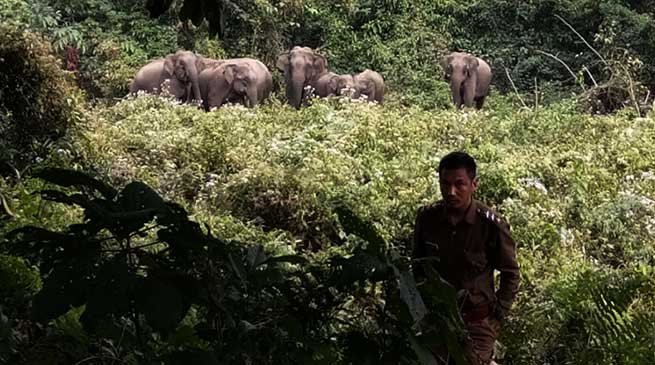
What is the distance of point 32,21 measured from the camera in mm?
11867

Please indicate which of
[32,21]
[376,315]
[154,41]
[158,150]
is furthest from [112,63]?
[376,315]

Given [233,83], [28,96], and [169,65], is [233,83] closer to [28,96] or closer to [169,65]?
[169,65]

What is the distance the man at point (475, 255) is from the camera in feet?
11.1

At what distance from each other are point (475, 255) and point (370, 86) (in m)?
11.7

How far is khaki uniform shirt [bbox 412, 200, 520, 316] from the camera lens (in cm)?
339

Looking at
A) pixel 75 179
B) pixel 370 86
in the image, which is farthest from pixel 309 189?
pixel 370 86

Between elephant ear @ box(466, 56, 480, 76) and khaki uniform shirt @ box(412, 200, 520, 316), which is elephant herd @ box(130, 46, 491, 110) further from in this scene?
khaki uniform shirt @ box(412, 200, 520, 316)

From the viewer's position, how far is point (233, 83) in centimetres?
1475

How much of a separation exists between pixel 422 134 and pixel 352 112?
1.16 metres

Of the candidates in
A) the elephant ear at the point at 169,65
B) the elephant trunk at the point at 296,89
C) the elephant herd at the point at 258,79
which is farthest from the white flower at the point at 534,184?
the elephant ear at the point at 169,65

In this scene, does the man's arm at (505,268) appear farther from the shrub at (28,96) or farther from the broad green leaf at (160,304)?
the shrub at (28,96)

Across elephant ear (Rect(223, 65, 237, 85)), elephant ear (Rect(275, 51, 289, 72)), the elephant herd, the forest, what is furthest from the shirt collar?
elephant ear (Rect(275, 51, 289, 72))

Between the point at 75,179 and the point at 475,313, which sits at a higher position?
the point at 75,179

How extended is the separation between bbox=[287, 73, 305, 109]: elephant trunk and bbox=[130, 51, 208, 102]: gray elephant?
4.53 feet
